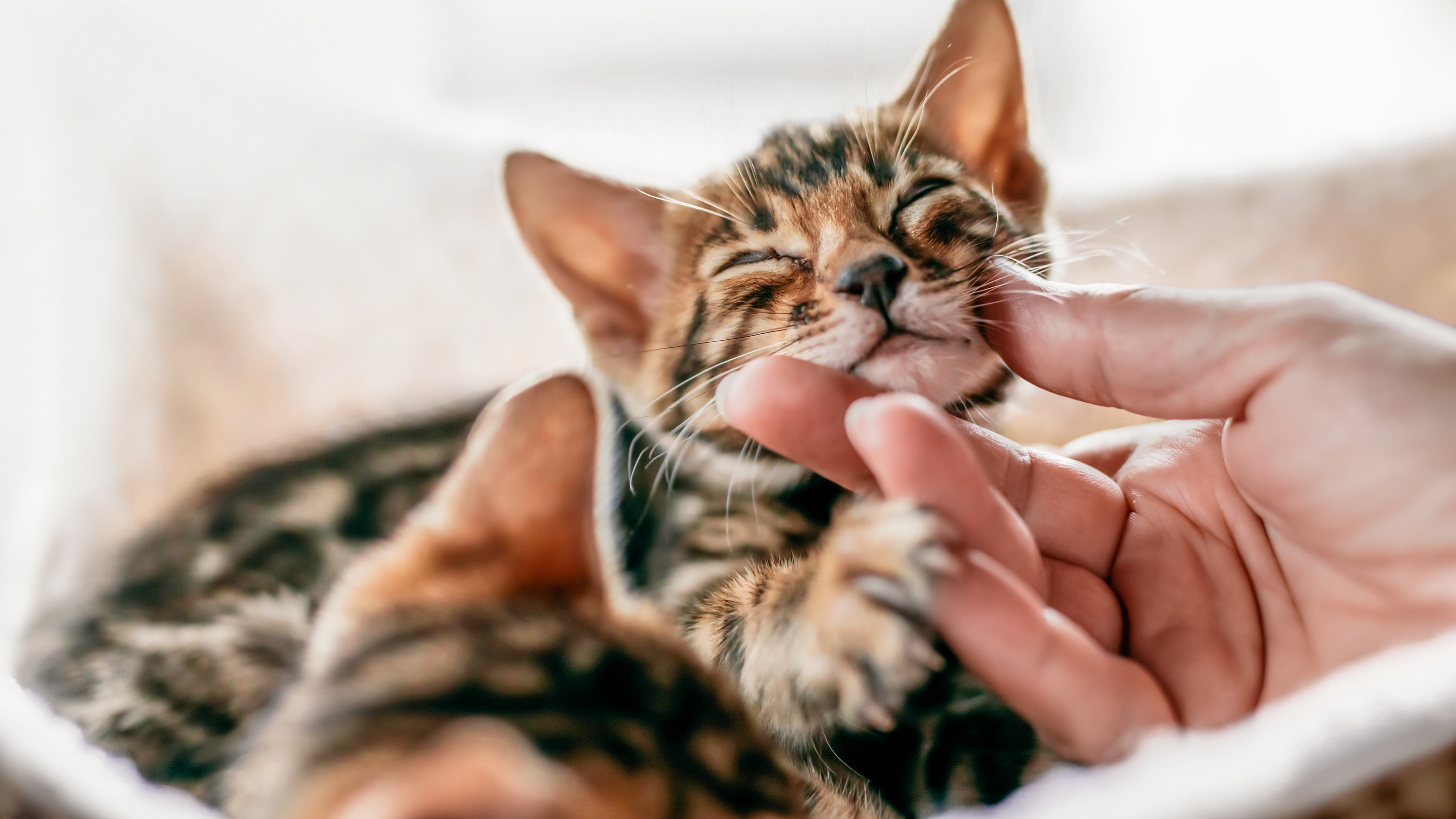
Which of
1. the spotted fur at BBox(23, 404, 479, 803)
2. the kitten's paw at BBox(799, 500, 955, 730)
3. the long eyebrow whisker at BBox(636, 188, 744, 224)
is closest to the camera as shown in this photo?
the kitten's paw at BBox(799, 500, 955, 730)

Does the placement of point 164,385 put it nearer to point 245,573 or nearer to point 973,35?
point 245,573

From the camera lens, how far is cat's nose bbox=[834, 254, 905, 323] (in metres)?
0.87

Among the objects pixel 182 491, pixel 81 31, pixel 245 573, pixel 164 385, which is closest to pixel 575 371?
pixel 245 573

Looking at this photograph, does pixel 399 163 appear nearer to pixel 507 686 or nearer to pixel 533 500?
pixel 533 500

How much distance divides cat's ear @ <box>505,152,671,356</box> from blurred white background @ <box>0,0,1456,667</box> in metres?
0.18

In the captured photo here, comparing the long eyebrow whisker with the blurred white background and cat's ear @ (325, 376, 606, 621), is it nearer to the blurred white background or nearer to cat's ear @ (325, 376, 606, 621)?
the blurred white background

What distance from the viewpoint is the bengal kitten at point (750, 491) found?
73 centimetres

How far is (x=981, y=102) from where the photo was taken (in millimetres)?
1188

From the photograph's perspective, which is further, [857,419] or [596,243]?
[596,243]

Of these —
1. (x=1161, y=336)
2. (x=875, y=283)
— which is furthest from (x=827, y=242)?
(x=1161, y=336)

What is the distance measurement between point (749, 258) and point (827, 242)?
0.14 m

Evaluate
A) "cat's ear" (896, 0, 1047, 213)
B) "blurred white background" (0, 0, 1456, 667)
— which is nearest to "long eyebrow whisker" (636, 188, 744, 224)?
"blurred white background" (0, 0, 1456, 667)

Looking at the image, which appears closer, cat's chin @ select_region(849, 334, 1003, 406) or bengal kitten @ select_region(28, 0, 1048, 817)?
bengal kitten @ select_region(28, 0, 1048, 817)

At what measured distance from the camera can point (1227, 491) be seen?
0.91m
